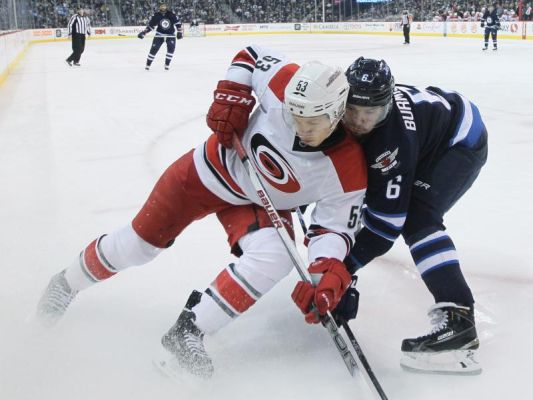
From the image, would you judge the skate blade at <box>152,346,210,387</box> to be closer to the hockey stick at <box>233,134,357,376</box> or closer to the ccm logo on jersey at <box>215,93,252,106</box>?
the hockey stick at <box>233,134,357,376</box>

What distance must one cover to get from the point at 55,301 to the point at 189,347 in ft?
1.87

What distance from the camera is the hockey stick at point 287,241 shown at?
1724 millimetres

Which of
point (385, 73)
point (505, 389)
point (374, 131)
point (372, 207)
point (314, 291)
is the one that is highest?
point (385, 73)

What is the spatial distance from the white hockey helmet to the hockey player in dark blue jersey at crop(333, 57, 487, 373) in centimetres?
9

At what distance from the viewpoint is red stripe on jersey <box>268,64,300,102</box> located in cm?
179

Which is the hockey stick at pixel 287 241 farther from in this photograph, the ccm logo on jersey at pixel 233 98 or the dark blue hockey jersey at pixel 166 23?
the dark blue hockey jersey at pixel 166 23

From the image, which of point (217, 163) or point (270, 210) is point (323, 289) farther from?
point (217, 163)

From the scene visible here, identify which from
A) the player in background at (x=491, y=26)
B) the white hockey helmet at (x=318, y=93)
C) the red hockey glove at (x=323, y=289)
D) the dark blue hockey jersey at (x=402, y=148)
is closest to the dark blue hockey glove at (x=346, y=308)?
the dark blue hockey jersey at (x=402, y=148)

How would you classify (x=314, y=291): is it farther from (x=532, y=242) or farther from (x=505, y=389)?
(x=532, y=242)

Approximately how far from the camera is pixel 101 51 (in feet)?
49.8

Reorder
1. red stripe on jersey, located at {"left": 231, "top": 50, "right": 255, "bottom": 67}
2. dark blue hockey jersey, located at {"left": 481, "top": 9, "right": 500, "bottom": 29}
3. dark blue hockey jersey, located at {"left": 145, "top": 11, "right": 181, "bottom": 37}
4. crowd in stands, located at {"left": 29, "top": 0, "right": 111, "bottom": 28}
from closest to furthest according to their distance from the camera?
red stripe on jersey, located at {"left": 231, "top": 50, "right": 255, "bottom": 67}, dark blue hockey jersey, located at {"left": 145, "top": 11, "right": 181, "bottom": 37}, dark blue hockey jersey, located at {"left": 481, "top": 9, "right": 500, "bottom": 29}, crowd in stands, located at {"left": 29, "top": 0, "right": 111, "bottom": 28}

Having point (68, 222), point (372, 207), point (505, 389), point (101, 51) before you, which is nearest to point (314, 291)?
point (372, 207)

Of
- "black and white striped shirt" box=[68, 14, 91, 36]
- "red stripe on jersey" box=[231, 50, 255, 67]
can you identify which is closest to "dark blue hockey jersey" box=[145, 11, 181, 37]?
"black and white striped shirt" box=[68, 14, 91, 36]

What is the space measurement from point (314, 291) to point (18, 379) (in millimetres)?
825
